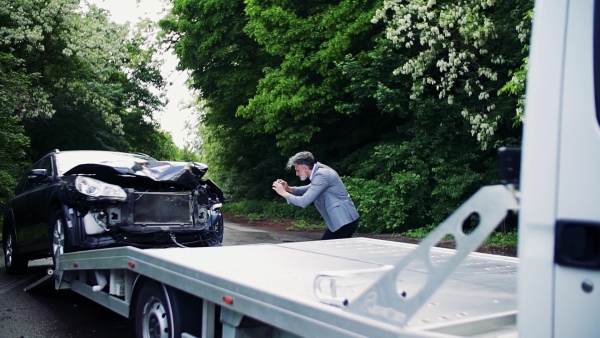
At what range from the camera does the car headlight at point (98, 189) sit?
271 inches

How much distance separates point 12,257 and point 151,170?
3.39 metres

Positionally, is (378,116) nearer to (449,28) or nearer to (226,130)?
(449,28)

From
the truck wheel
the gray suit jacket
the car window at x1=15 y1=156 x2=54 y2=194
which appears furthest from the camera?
the car window at x1=15 y1=156 x2=54 y2=194

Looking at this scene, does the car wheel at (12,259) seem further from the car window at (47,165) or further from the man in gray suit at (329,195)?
the man in gray suit at (329,195)

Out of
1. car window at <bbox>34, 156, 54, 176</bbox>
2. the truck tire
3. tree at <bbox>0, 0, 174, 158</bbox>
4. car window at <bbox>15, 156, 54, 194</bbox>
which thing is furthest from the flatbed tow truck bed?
tree at <bbox>0, 0, 174, 158</bbox>

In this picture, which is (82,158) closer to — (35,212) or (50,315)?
(35,212)

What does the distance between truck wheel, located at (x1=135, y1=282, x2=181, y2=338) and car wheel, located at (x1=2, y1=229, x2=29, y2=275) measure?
17.1 ft

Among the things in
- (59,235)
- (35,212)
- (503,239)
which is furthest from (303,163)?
(503,239)

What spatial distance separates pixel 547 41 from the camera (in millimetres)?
2135

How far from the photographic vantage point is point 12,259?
917cm

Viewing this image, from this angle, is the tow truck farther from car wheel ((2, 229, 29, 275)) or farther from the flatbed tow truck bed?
car wheel ((2, 229, 29, 275))

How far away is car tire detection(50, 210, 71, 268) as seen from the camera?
23.0ft

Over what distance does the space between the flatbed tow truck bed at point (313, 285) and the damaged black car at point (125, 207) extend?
1.03 m

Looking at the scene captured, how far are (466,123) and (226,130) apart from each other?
15.1 meters
